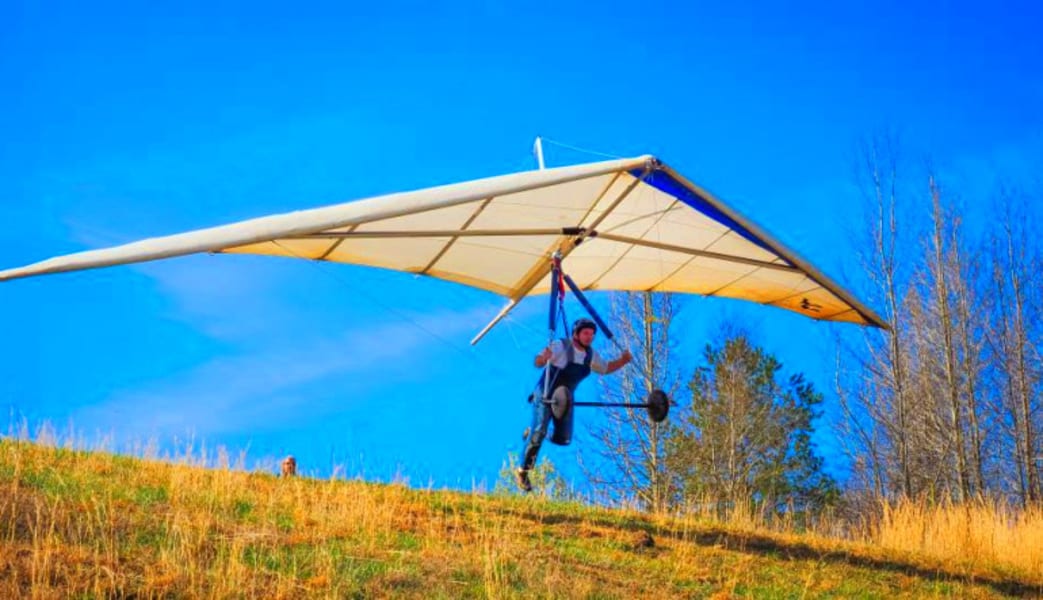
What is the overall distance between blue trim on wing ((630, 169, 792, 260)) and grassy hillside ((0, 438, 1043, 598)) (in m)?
3.35

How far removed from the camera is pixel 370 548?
8406mm

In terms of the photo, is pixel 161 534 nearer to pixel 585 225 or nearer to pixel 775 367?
pixel 585 225

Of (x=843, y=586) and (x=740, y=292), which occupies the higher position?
(x=740, y=292)

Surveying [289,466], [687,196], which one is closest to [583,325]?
[687,196]

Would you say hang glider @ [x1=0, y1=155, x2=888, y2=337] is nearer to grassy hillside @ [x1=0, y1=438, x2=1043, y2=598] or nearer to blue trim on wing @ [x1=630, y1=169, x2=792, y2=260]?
blue trim on wing @ [x1=630, y1=169, x2=792, y2=260]

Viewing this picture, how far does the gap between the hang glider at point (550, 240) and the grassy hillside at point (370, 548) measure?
84.9 inches

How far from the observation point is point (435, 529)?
9672 millimetres

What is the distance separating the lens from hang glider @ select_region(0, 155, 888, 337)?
8.34m

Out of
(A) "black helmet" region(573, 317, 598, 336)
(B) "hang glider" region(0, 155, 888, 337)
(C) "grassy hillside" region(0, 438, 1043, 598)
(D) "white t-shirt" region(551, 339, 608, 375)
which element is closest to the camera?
(C) "grassy hillside" region(0, 438, 1043, 598)

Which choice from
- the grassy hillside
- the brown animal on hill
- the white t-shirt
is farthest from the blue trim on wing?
the brown animal on hill

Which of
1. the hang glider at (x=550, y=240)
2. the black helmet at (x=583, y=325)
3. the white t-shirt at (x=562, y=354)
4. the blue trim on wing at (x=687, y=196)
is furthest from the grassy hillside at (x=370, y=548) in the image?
the blue trim on wing at (x=687, y=196)

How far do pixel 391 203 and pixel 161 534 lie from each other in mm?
3201

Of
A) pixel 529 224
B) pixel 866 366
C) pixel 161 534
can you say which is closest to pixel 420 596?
pixel 161 534

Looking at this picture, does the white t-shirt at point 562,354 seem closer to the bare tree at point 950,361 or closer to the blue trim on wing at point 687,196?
the blue trim on wing at point 687,196
